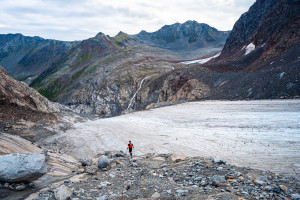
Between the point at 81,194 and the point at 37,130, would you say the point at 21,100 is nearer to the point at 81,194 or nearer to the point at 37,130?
the point at 37,130

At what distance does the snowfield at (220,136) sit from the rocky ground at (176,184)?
3841 mm

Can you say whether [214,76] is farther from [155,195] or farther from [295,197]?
[155,195]

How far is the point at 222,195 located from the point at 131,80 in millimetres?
63059

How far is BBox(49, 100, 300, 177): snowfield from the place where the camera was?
12.5 metres

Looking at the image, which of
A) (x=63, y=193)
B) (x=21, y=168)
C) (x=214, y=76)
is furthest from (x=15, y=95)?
(x=214, y=76)

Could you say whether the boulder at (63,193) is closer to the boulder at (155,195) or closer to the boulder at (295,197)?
the boulder at (155,195)

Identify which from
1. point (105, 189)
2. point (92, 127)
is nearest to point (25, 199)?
point (105, 189)

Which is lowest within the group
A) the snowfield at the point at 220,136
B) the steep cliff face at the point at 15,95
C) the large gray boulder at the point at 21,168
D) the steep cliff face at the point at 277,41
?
the snowfield at the point at 220,136

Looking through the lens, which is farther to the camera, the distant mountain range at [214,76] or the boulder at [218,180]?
the distant mountain range at [214,76]

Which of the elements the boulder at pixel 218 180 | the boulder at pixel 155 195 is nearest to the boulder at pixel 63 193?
the boulder at pixel 155 195

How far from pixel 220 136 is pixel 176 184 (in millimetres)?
11008

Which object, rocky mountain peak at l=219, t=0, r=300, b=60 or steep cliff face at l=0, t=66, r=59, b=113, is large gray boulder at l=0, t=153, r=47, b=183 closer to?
steep cliff face at l=0, t=66, r=59, b=113

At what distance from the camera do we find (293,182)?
7.25 metres

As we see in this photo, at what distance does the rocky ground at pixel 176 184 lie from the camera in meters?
6.36
